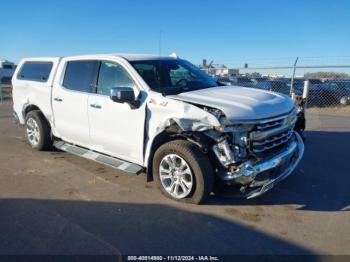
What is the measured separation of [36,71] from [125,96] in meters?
3.27

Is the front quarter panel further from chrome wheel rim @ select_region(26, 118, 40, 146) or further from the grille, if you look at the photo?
chrome wheel rim @ select_region(26, 118, 40, 146)

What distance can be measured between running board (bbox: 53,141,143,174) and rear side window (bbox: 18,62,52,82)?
1314mm

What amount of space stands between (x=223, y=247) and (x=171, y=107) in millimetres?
1864

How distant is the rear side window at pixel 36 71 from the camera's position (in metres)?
7.02

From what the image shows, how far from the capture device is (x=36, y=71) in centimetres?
732

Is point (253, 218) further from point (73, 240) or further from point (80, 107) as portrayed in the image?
point (80, 107)

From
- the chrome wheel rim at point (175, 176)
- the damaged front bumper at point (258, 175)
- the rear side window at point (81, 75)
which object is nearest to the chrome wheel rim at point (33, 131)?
the rear side window at point (81, 75)

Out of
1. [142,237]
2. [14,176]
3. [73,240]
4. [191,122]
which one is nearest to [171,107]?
[191,122]

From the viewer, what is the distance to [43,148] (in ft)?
23.9

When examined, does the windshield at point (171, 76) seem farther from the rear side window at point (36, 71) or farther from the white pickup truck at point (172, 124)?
the rear side window at point (36, 71)

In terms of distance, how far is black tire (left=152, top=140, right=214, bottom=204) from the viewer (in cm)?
448

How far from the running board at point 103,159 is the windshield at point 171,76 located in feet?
3.77

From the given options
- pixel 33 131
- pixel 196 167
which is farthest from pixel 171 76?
pixel 33 131

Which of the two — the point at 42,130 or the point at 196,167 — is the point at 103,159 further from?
the point at 42,130
